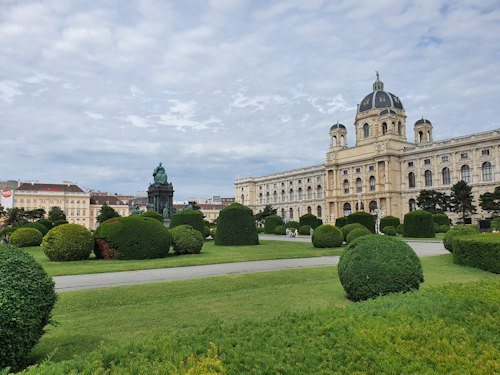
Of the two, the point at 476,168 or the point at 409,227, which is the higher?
the point at 476,168

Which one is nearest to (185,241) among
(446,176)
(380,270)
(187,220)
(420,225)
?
(187,220)

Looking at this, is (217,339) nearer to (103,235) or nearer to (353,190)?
(103,235)

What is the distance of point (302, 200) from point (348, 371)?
8736 centimetres

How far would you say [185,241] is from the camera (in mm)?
18953

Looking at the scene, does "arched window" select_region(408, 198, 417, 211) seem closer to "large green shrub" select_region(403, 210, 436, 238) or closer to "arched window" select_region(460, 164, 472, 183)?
"arched window" select_region(460, 164, 472, 183)

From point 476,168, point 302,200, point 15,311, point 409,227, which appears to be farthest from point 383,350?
point 302,200

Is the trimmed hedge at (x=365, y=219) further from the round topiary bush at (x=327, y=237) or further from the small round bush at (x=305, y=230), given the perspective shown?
the small round bush at (x=305, y=230)

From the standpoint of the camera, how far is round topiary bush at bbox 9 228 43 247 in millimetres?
26094

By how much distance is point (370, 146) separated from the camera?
72.5 m

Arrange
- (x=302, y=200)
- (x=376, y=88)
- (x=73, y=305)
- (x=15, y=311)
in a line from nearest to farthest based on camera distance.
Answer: (x=15, y=311) → (x=73, y=305) → (x=376, y=88) → (x=302, y=200)

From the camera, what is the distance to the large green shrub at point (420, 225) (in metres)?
32.3

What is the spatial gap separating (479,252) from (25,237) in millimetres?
28378

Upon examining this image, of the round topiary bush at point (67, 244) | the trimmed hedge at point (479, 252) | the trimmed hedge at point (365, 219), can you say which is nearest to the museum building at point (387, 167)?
the trimmed hedge at point (365, 219)

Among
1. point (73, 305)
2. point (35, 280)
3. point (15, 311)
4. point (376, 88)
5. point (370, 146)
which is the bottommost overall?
point (73, 305)
